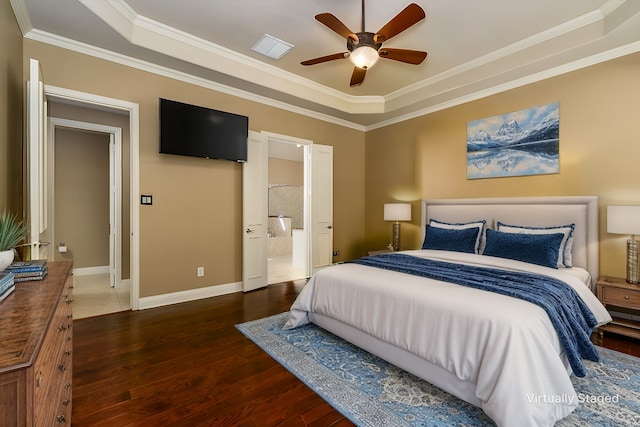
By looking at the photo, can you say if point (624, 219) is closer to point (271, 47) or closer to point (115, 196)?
point (271, 47)

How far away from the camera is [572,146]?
130 inches

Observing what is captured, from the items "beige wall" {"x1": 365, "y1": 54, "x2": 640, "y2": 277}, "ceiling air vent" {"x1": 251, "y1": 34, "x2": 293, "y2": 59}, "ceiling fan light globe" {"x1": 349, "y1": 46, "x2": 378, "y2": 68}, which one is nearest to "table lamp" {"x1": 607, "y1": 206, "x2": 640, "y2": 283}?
"beige wall" {"x1": 365, "y1": 54, "x2": 640, "y2": 277}

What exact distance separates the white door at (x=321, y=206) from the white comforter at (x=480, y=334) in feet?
8.10

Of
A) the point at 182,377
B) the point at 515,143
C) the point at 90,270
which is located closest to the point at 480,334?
the point at 182,377

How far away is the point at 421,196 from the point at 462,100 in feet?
4.80

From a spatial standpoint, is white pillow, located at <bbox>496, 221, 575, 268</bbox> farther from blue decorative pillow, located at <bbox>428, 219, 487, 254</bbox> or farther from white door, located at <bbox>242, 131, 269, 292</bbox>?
white door, located at <bbox>242, 131, 269, 292</bbox>

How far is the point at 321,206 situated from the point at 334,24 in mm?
3010

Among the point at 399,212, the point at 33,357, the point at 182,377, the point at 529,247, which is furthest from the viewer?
the point at 399,212

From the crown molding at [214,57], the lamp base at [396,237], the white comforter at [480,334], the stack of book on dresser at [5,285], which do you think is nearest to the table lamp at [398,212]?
the lamp base at [396,237]

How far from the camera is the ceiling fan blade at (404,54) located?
266cm

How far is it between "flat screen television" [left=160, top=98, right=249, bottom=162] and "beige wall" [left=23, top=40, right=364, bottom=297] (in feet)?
0.59

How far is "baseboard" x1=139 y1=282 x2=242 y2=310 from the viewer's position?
346 centimetres

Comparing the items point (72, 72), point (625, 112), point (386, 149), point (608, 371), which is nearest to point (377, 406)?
point (608, 371)

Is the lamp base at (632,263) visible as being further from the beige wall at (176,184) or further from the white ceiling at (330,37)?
the beige wall at (176,184)
